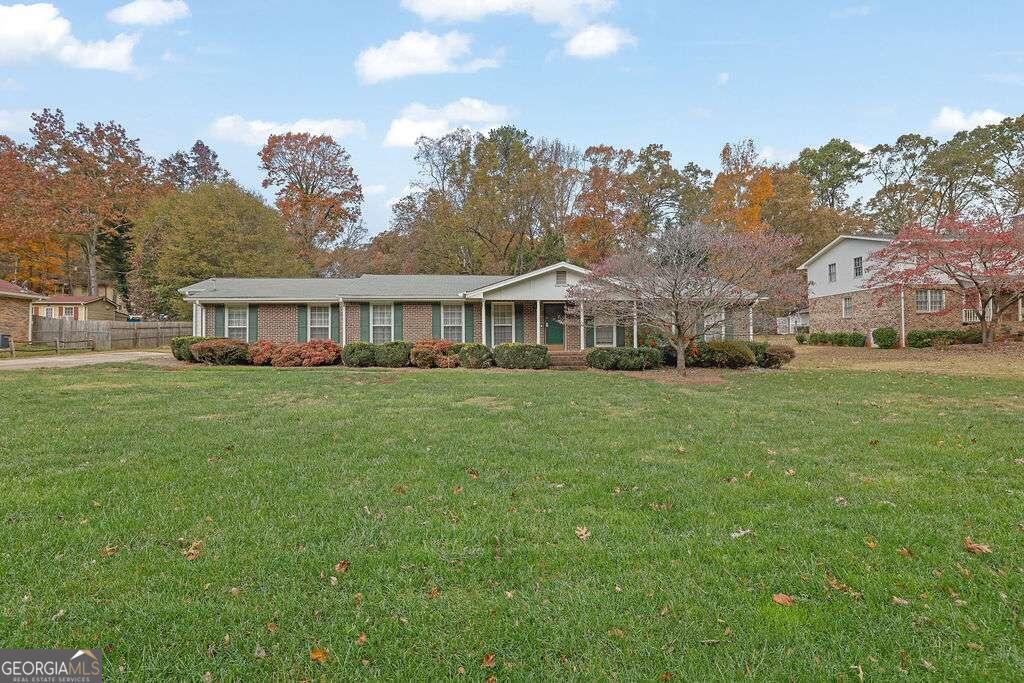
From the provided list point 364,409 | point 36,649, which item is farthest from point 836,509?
point 364,409

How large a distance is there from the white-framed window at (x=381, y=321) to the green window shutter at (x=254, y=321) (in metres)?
4.30

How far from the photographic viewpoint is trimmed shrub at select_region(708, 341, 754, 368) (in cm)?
1527

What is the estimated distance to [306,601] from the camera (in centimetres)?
269

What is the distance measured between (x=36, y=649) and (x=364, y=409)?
19.6 feet

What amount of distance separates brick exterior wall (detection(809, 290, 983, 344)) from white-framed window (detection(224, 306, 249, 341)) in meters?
25.0

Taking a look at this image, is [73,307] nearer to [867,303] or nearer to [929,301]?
[867,303]

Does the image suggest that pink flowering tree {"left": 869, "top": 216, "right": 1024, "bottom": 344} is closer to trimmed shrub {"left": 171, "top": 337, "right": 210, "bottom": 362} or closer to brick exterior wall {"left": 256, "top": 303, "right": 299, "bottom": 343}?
brick exterior wall {"left": 256, "top": 303, "right": 299, "bottom": 343}

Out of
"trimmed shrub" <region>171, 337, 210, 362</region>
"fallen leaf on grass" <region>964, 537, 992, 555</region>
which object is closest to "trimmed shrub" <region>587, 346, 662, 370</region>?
"fallen leaf on grass" <region>964, 537, 992, 555</region>

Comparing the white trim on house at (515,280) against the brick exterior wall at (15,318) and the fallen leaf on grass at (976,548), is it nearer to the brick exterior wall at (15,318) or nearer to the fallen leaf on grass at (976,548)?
the fallen leaf on grass at (976,548)

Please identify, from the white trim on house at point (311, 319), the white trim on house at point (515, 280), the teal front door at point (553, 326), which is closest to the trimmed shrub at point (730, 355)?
the white trim on house at point (515, 280)

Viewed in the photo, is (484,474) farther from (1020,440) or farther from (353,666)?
(1020,440)

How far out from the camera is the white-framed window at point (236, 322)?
1923 centimetres

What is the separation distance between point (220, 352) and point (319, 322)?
3.84m

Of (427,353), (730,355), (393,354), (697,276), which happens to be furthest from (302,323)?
(730,355)
